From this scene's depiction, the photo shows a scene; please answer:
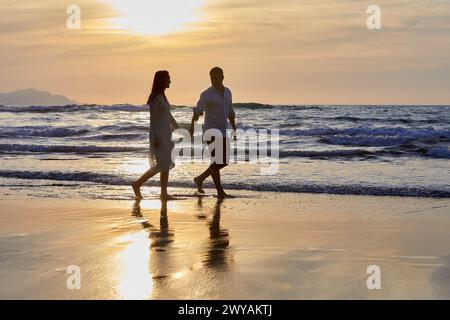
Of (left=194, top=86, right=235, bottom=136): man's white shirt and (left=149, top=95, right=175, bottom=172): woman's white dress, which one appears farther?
(left=194, top=86, right=235, bottom=136): man's white shirt

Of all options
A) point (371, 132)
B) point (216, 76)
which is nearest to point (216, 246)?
point (216, 76)

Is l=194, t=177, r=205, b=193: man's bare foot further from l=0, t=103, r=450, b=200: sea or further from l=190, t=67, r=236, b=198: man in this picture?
l=190, t=67, r=236, b=198: man

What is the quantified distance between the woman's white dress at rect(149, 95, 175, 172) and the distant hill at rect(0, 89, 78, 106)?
393 ft

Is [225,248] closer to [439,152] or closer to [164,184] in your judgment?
[164,184]

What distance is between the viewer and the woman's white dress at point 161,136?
9.72 meters

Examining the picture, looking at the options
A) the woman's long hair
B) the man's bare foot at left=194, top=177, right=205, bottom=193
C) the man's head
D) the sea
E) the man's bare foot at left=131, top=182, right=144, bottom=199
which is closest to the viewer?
the woman's long hair

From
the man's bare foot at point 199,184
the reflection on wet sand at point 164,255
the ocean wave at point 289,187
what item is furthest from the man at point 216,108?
the reflection on wet sand at point 164,255

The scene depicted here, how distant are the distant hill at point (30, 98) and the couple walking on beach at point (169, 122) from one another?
119528 millimetres

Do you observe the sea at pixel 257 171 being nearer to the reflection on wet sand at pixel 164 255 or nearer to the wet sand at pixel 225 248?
the wet sand at pixel 225 248

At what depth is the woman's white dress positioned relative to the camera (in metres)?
9.72

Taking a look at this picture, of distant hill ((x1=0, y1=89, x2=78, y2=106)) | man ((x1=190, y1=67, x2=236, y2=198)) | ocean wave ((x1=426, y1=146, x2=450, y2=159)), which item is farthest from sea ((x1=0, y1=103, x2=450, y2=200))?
distant hill ((x1=0, y1=89, x2=78, y2=106))

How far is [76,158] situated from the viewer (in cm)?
1680

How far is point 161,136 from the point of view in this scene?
32.4ft
